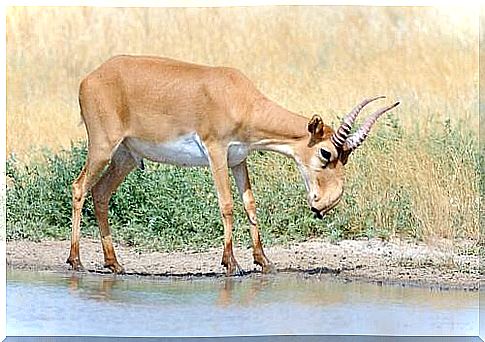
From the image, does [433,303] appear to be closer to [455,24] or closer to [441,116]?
[441,116]

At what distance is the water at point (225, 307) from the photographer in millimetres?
3695

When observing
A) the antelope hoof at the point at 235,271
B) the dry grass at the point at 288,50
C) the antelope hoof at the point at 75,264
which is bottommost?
the antelope hoof at the point at 235,271

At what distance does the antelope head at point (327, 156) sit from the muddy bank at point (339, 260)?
0.16m

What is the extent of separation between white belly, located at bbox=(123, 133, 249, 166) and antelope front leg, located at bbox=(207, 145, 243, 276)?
0.03 m

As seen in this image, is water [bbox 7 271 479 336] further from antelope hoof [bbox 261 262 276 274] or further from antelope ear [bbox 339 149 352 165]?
antelope ear [bbox 339 149 352 165]

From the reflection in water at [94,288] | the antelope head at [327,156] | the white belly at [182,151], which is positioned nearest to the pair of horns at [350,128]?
the antelope head at [327,156]

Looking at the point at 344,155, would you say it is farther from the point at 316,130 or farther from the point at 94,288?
the point at 94,288

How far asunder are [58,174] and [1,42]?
0.47 meters

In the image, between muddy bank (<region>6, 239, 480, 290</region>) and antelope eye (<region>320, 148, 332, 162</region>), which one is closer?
antelope eye (<region>320, 148, 332, 162</region>)

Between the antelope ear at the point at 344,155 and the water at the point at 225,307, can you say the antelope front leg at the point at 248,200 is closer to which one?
the water at the point at 225,307

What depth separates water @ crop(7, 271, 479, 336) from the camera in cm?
370

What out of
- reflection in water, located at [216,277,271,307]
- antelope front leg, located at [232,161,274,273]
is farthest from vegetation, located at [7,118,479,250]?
reflection in water, located at [216,277,271,307]

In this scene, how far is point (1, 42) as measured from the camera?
3.75 m

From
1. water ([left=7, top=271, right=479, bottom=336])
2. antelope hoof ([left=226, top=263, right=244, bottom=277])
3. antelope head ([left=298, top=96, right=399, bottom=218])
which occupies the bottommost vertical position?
water ([left=7, top=271, right=479, bottom=336])
